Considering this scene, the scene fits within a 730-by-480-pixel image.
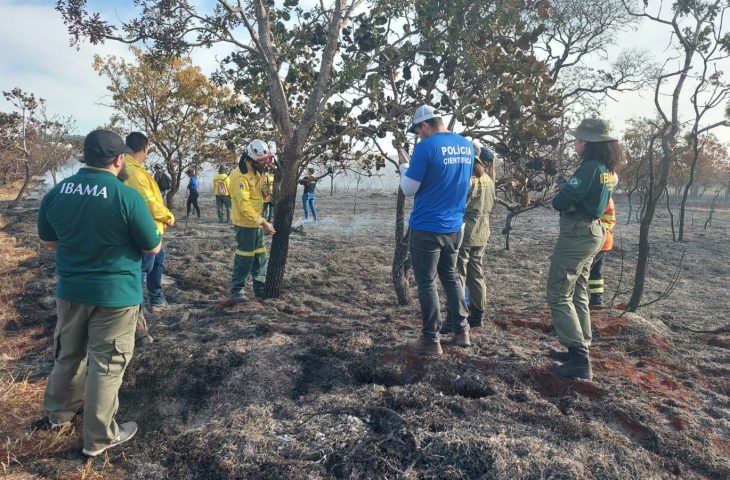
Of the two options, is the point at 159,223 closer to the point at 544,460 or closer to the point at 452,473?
the point at 452,473

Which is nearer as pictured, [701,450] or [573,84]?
[701,450]

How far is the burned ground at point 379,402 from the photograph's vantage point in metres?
2.23

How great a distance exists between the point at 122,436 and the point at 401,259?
13.1ft

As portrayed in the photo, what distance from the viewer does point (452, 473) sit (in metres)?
2.12

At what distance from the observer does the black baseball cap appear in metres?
2.43

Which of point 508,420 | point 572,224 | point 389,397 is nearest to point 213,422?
point 389,397

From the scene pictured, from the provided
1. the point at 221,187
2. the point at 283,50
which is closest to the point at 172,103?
the point at 221,187

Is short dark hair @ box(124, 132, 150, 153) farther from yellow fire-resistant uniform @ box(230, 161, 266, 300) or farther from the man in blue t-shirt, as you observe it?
the man in blue t-shirt

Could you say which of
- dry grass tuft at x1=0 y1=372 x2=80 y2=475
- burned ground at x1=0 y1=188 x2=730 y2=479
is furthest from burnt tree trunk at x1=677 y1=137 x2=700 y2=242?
dry grass tuft at x1=0 y1=372 x2=80 y2=475

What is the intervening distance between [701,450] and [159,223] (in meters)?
4.19

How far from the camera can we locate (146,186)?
156 inches

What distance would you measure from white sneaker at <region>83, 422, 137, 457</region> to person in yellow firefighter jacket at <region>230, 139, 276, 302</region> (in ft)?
8.18

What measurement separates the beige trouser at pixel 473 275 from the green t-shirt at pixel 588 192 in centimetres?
126

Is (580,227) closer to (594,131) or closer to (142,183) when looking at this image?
(594,131)
